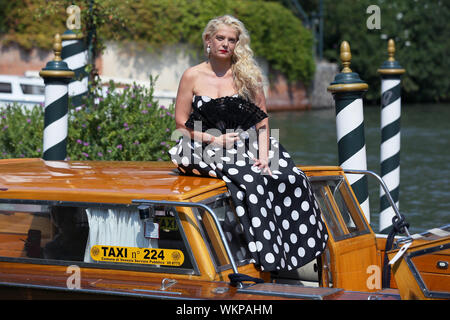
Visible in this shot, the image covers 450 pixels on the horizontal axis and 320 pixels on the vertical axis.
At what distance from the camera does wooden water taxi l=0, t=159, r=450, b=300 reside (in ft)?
11.9

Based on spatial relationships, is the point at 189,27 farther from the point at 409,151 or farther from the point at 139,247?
the point at 139,247

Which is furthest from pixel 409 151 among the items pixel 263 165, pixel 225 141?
pixel 263 165

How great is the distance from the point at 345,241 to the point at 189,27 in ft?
68.9

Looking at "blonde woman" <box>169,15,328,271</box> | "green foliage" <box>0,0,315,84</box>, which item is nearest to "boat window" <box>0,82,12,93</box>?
"green foliage" <box>0,0,315,84</box>

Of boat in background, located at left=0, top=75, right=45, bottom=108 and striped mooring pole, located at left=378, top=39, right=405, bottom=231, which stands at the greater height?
striped mooring pole, located at left=378, top=39, right=405, bottom=231

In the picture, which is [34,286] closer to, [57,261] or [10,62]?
[57,261]

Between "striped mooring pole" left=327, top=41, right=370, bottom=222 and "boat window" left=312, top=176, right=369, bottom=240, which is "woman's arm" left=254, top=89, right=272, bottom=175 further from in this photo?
"striped mooring pole" left=327, top=41, right=370, bottom=222

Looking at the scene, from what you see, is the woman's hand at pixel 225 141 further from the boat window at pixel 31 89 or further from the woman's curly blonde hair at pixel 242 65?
the boat window at pixel 31 89

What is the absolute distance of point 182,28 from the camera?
2481cm

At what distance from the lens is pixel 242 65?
463cm

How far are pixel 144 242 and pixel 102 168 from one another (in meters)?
1.04

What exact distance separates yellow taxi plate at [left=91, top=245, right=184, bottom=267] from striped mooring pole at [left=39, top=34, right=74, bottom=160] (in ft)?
10.7

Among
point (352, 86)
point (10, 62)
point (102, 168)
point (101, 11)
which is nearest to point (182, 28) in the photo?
point (10, 62)

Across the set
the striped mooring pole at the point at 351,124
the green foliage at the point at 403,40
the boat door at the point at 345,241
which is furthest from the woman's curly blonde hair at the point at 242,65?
the green foliage at the point at 403,40
